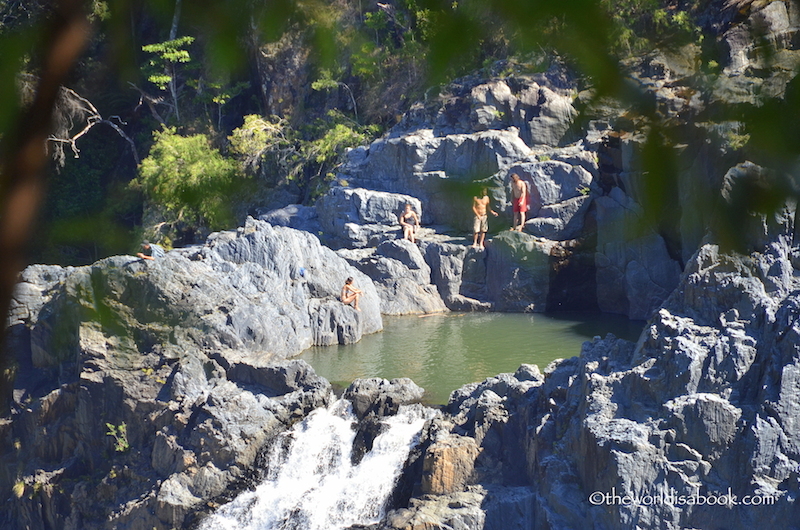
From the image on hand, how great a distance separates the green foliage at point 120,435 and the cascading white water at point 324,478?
2.04m

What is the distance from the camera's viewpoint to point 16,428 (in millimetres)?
10789

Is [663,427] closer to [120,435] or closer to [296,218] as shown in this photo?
[120,435]

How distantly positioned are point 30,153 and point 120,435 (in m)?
9.98

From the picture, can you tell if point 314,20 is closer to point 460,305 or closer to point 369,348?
point 369,348

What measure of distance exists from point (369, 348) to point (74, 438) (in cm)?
459

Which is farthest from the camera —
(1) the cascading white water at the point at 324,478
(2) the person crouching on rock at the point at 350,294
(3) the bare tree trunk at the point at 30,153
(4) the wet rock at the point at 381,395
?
(2) the person crouching on rock at the point at 350,294

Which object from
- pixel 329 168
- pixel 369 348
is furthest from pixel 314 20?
pixel 329 168

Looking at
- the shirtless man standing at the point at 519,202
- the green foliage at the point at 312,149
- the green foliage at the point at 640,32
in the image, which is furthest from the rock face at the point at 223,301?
the green foliage at the point at 640,32

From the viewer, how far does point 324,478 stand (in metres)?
9.23

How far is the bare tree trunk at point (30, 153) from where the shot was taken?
1080 mm

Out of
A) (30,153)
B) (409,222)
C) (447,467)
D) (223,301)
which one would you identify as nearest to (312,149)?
(409,222)

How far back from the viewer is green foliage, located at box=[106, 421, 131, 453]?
→ 10.2m

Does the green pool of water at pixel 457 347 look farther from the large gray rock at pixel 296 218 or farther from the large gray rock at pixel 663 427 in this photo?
the large gray rock at pixel 296 218

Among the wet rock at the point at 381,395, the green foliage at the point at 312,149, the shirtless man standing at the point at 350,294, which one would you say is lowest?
the wet rock at the point at 381,395
